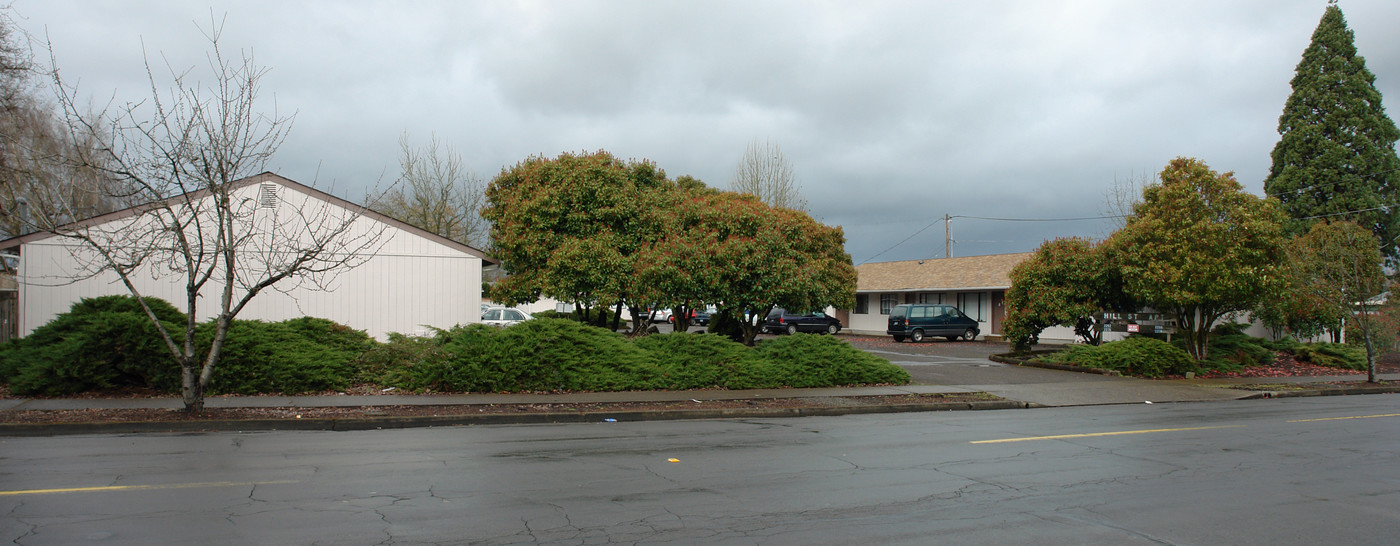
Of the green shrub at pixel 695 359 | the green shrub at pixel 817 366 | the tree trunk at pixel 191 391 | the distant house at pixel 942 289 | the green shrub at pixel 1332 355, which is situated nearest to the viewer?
the tree trunk at pixel 191 391

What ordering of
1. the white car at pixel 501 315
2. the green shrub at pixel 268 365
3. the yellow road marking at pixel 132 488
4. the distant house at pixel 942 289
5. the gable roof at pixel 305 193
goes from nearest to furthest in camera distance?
the yellow road marking at pixel 132 488 → the green shrub at pixel 268 365 → the gable roof at pixel 305 193 → the white car at pixel 501 315 → the distant house at pixel 942 289

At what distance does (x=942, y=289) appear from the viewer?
132ft

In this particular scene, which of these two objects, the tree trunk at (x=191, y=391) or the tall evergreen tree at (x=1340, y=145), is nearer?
the tree trunk at (x=191, y=391)

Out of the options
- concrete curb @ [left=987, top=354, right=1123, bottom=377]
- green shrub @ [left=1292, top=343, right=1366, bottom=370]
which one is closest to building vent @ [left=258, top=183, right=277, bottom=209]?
concrete curb @ [left=987, top=354, right=1123, bottom=377]

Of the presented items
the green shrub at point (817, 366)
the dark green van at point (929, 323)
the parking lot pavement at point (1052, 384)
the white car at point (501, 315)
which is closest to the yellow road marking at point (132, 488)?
the green shrub at point (817, 366)

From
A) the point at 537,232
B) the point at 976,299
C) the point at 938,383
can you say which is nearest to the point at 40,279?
the point at 537,232

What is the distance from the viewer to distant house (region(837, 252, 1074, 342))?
126 ft

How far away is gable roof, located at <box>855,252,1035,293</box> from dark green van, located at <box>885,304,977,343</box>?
7.39ft

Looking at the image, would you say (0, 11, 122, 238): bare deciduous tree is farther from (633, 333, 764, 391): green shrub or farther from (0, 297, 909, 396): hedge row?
(633, 333, 764, 391): green shrub

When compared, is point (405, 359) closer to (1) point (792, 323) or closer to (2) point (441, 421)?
(2) point (441, 421)

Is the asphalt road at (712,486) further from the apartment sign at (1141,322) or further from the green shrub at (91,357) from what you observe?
the apartment sign at (1141,322)

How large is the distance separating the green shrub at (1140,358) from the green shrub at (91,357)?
20325 millimetres

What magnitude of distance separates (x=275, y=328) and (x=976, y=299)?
32772mm

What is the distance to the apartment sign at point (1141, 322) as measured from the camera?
2416 centimetres
